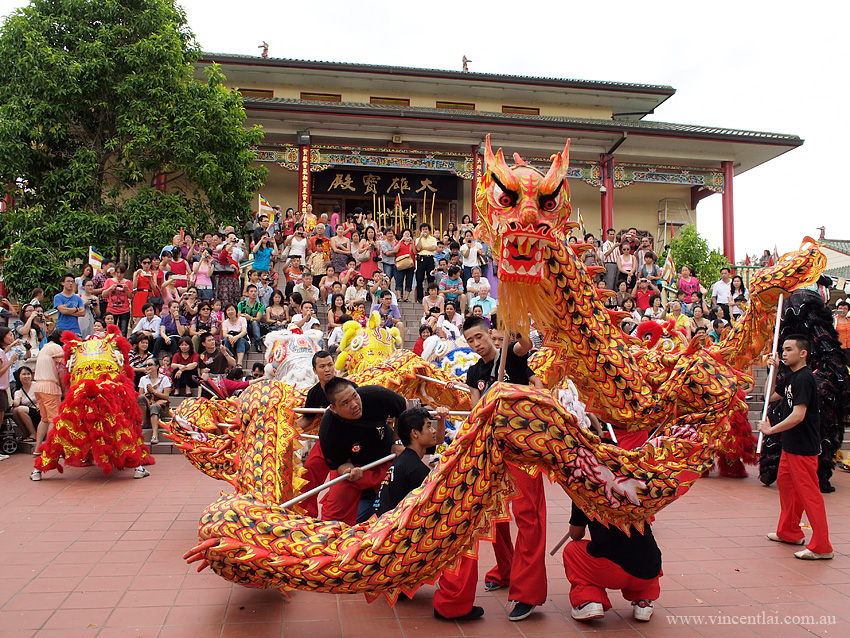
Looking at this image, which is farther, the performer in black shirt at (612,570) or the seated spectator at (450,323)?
the seated spectator at (450,323)

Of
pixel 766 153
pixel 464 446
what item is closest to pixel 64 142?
pixel 464 446

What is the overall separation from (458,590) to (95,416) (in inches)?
187

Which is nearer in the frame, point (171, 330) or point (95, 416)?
point (95, 416)

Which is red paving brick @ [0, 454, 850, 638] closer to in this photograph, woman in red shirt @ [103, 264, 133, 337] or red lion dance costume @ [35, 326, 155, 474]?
red lion dance costume @ [35, 326, 155, 474]

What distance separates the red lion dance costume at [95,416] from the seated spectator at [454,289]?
5.55 metres

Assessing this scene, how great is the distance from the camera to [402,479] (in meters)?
3.79

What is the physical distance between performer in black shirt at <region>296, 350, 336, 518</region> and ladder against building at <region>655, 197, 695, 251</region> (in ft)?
55.9

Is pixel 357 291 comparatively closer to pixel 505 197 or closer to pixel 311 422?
pixel 311 422

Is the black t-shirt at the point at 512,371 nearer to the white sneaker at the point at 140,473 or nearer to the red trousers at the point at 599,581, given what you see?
the red trousers at the point at 599,581

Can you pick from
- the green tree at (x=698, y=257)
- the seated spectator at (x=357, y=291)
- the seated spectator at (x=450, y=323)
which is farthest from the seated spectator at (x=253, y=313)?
the green tree at (x=698, y=257)

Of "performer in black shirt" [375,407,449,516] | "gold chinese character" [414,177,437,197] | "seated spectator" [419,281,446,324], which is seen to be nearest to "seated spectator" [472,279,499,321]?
"seated spectator" [419,281,446,324]

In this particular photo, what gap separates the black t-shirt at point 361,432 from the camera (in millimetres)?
4246

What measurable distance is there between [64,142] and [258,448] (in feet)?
36.1

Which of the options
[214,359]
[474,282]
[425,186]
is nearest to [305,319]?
[214,359]
